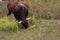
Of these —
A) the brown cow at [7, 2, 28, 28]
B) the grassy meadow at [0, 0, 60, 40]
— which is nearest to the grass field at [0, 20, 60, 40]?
the grassy meadow at [0, 0, 60, 40]

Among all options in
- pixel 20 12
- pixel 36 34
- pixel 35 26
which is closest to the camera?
pixel 36 34

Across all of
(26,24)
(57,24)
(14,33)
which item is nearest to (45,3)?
(57,24)

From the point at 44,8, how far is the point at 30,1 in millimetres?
1246

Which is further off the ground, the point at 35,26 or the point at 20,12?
the point at 20,12

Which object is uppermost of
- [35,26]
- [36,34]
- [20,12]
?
[20,12]

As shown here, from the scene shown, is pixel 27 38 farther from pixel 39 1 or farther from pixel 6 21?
pixel 39 1

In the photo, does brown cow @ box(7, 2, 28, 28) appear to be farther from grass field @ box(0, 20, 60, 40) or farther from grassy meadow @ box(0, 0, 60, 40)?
grass field @ box(0, 20, 60, 40)

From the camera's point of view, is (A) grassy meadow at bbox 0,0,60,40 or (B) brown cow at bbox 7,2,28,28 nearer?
(A) grassy meadow at bbox 0,0,60,40

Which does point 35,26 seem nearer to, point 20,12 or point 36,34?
point 20,12

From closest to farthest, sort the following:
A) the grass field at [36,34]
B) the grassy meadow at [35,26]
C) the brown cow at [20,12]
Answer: the grass field at [36,34]
the grassy meadow at [35,26]
the brown cow at [20,12]

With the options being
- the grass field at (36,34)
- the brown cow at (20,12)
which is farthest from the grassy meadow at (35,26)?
the brown cow at (20,12)

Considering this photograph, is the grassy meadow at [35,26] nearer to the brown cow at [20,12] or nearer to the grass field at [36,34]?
the grass field at [36,34]

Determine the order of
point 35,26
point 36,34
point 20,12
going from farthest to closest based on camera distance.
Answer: point 35,26 < point 20,12 < point 36,34

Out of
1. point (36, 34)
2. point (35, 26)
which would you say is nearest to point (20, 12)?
point (35, 26)
